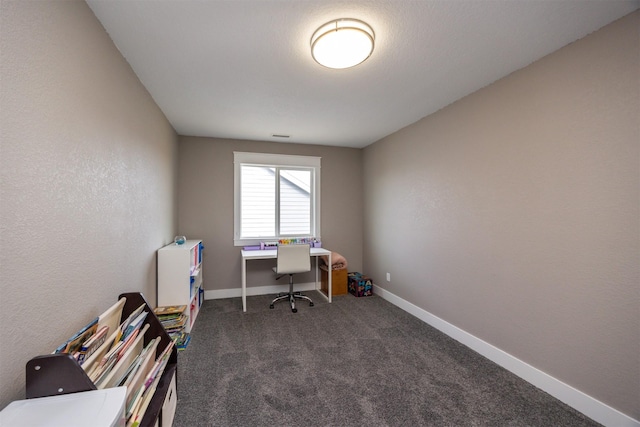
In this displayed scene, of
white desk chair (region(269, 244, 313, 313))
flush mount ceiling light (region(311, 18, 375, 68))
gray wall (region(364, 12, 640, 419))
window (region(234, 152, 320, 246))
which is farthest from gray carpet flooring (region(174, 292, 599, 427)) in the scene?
flush mount ceiling light (region(311, 18, 375, 68))

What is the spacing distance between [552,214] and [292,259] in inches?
108

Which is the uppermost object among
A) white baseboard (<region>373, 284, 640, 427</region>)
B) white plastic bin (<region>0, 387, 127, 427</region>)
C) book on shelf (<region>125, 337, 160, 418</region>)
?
white plastic bin (<region>0, 387, 127, 427</region>)

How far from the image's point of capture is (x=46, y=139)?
115 centimetres

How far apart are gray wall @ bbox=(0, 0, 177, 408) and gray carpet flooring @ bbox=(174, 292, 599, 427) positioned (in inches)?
40.5

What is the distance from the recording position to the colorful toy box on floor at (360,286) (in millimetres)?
4141

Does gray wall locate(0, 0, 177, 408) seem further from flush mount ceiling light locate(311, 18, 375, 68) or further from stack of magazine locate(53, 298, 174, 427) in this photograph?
flush mount ceiling light locate(311, 18, 375, 68)

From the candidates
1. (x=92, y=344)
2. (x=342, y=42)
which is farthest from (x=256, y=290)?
(x=342, y=42)

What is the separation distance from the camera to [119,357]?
1320mm

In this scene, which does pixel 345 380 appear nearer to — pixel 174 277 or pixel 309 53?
pixel 174 277

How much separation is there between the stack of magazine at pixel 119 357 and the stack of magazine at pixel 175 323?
88 centimetres

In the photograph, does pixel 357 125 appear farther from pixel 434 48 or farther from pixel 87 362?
pixel 87 362

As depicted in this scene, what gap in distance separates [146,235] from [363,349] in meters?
2.29

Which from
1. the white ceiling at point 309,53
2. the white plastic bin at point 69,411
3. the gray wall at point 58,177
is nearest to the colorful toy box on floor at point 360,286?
the white ceiling at point 309,53

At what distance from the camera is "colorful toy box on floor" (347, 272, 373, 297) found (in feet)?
13.6
